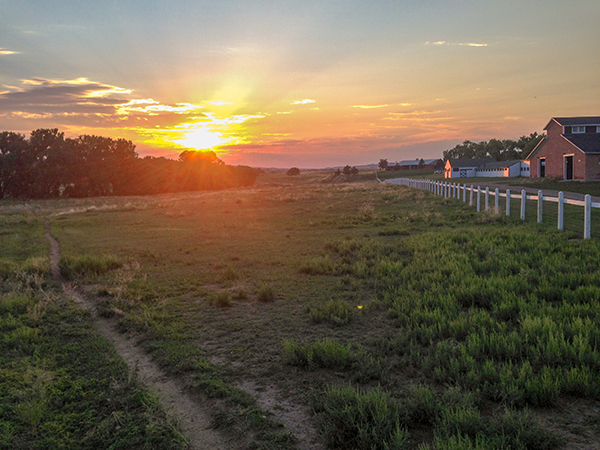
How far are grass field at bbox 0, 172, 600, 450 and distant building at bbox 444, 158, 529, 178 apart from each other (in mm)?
83171

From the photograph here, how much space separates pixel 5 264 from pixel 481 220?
16.2 metres

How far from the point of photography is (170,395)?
472 centimetres

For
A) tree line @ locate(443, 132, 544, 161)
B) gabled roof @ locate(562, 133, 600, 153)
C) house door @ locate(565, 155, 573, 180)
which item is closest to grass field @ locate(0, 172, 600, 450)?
gabled roof @ locate(562, 133, 600, 153)

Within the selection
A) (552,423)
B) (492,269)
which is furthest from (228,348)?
(492,269)

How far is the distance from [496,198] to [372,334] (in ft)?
48.5

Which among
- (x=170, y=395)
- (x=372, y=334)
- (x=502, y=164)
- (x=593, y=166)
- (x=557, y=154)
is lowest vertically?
(x=170, y=395)

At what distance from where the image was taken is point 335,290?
28.8ft

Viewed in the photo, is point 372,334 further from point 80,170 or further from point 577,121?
point 80,170

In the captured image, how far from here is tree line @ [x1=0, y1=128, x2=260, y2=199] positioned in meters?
57.2

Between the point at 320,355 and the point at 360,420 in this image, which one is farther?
the point at 320,355

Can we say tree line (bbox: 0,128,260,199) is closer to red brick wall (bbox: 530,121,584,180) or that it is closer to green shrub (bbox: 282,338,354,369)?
red brick wall (bbox: 530,121,584,180)

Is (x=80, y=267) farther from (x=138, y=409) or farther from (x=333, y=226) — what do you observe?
(x=333, y=226)

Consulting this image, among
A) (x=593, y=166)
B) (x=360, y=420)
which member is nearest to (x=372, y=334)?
(x=360, y=420)

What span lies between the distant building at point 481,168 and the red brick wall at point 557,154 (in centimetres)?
3772
